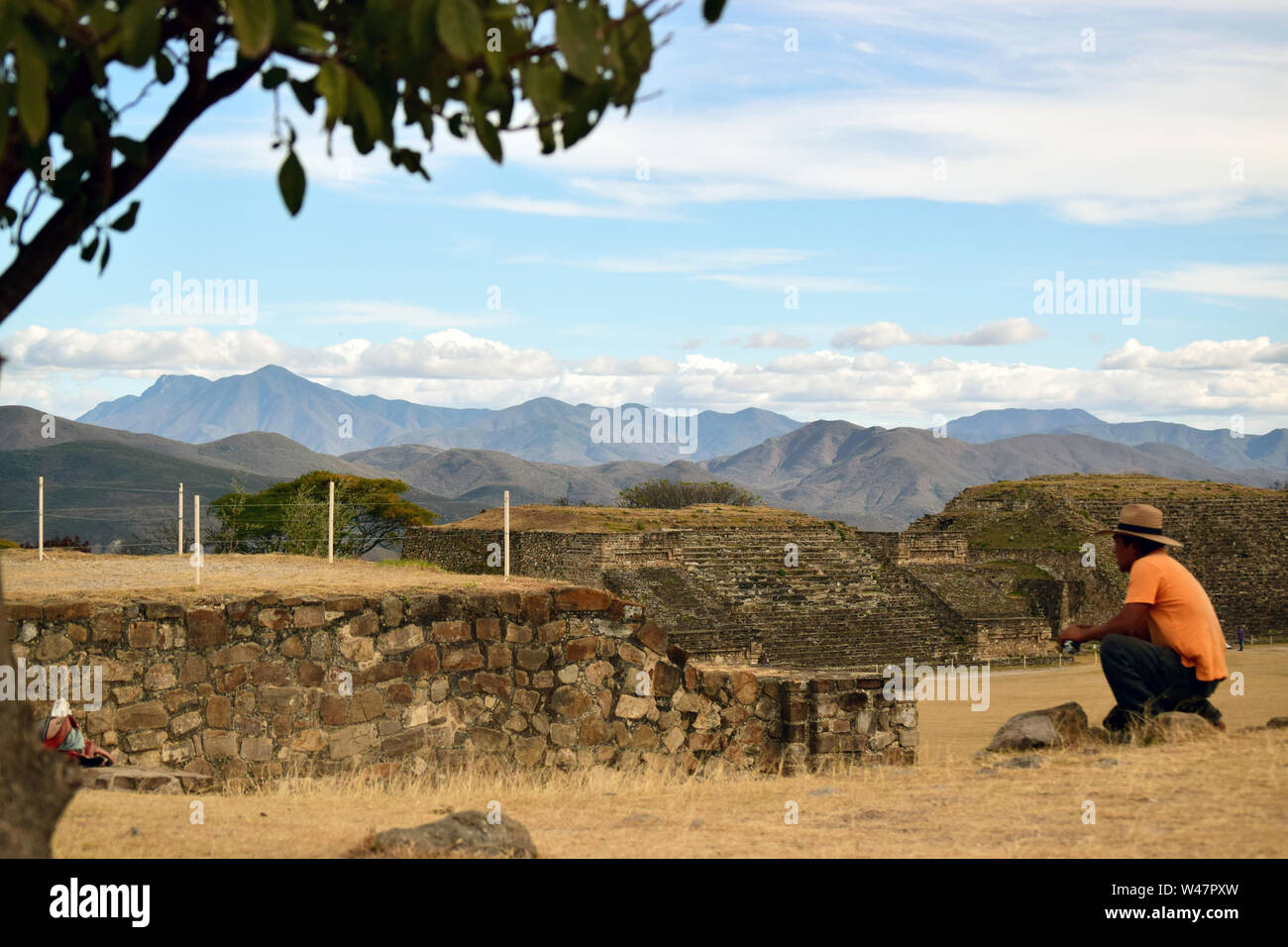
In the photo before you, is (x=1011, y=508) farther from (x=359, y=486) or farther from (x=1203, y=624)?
(x=1203, y=624)

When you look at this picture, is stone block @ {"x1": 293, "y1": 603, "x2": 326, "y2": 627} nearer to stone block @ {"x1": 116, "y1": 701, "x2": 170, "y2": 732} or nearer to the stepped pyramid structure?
stone block @ {"x1": 116, "y1": 701, "x2": 170, "y2": 732}

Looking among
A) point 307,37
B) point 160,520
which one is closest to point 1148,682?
point 307,37

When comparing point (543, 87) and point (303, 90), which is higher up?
point (303, 90)

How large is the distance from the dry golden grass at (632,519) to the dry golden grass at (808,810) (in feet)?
98.2

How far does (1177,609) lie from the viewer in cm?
689

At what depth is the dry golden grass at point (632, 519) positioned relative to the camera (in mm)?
38844

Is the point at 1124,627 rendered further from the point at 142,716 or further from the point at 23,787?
the point at 142,716

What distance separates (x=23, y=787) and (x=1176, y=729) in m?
6.03

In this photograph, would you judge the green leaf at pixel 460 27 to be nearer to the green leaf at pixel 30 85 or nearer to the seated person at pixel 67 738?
the green leaf at pixel 30 85

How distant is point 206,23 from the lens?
4.12m

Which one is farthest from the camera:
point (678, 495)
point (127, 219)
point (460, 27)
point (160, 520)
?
point (160, 520)

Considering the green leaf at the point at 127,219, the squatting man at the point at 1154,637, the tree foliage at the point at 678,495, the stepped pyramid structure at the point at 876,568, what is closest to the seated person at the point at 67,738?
the green leaf at the point at 127,219
